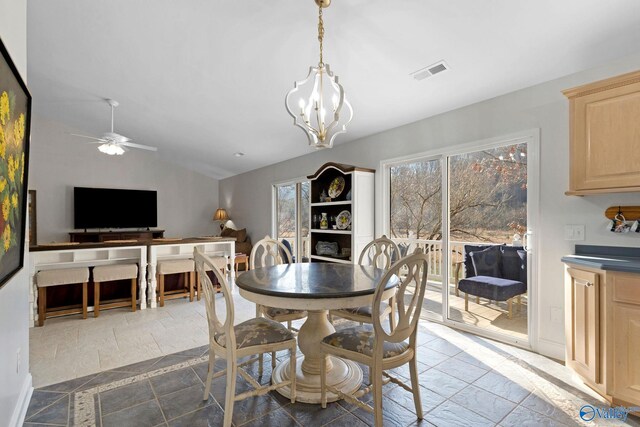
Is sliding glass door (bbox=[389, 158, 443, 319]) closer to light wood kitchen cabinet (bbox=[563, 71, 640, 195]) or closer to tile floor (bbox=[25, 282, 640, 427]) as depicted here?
tile floor (bbox=[25, 282, 640, 427])

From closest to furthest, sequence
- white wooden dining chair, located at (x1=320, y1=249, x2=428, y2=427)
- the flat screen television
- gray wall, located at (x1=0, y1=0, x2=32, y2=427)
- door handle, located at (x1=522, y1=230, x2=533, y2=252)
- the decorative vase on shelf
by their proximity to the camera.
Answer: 1. gray wall, located at (x1=0, y1=0, x2=32, y2=427)
2. white wooden dining chair, located at (x1=320, y1=249, x2=428, y2=427)
3. door handle, located at (x1=522, y1=230, x2=533, y2=252)
4. the decorative vase on shelf
5. the flat screen television

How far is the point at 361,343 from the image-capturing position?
72.9 inches

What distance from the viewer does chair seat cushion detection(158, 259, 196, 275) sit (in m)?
4.33

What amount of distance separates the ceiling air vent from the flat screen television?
690 centimetres

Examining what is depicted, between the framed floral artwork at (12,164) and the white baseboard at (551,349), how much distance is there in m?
3.71

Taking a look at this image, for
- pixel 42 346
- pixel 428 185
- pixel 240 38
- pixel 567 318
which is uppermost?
pixel 240 38

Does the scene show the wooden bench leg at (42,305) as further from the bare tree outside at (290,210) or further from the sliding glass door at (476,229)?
the sliding glass door at (476,229)

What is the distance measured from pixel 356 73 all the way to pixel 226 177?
610cm

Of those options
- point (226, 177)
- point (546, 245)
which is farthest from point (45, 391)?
point (226, 177)

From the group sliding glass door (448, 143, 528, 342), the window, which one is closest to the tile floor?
sliding glass door (448, 143, 528, 342)

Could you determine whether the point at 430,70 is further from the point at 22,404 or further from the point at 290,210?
the point at 290,210

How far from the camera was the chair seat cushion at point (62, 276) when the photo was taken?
3551 millimetres

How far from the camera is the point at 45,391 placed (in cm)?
221

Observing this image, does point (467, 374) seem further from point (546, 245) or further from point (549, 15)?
point (549, 15)
